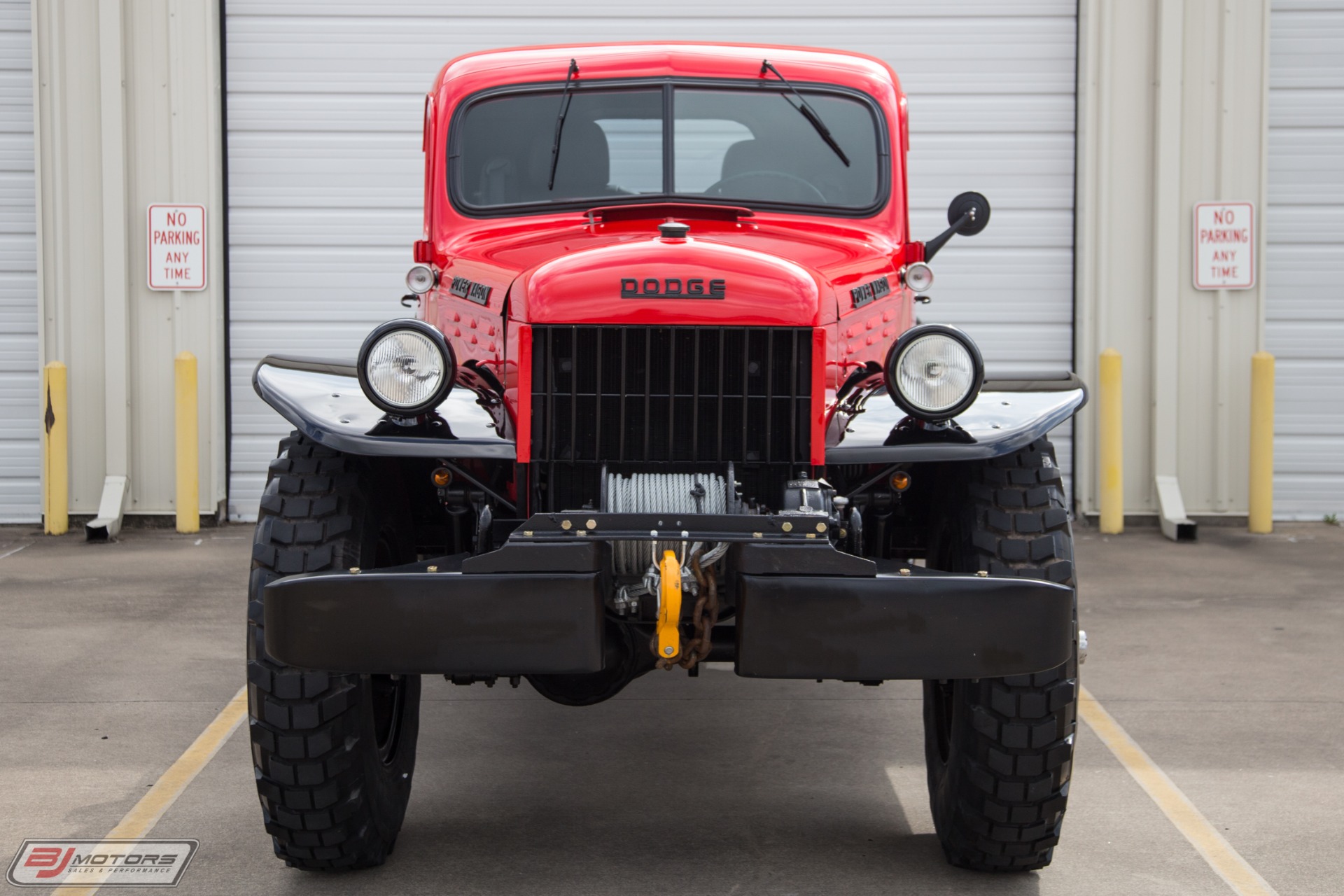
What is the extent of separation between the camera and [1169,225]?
384 inches

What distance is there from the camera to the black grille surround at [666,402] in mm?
3521

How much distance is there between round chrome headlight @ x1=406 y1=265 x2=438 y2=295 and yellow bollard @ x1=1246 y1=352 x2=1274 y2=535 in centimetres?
682

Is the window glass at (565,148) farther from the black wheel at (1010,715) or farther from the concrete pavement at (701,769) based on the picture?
the concrete pavement at (701,769)

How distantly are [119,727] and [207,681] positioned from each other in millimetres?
709

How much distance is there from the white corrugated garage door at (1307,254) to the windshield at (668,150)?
6.34 metres

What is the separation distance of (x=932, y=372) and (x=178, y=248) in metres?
7.48

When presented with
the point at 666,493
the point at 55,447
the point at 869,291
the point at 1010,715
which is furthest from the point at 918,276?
the point at 55,447

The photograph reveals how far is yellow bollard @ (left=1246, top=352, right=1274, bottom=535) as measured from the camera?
9531 mm

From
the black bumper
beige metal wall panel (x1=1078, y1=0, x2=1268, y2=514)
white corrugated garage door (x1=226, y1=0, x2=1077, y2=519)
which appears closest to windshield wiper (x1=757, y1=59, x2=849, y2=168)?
the black bumper

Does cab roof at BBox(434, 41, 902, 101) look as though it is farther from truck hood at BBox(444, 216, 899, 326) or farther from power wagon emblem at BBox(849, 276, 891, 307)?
truck hood at BBox(444, 216, 899, 326)

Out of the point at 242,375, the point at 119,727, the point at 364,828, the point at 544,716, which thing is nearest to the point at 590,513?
the point at 364,828

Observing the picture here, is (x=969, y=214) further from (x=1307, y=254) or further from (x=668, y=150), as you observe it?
(x=1307, y=254)

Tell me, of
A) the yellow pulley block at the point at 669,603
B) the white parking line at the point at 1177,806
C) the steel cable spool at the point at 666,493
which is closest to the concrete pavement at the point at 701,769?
the white parking line at the point at 1177,806

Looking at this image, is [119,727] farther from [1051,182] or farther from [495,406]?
[1051,182]
